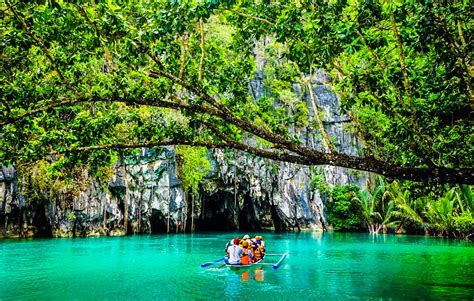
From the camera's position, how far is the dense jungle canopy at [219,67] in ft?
17.5

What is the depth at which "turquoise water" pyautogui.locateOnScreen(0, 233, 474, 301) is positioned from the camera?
901cm

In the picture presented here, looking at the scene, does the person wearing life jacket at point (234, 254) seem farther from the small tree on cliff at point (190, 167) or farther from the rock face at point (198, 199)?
the small tree on cliff at point (190, 167)

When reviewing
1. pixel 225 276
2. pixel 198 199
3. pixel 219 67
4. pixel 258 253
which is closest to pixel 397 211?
pixel 198 199

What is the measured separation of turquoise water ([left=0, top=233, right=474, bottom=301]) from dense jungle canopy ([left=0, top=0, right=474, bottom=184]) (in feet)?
11.2

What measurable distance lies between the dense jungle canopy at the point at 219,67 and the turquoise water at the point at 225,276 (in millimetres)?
3414

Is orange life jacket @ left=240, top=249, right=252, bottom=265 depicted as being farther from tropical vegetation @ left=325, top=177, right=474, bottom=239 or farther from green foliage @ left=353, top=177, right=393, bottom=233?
green foliage @ left=353, top=177, right=393, bottom=233

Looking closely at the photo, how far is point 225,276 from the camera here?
11.2 metres

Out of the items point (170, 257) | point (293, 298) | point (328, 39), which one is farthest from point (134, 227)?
point (328, 39)

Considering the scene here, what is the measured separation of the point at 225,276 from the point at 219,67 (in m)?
5.91

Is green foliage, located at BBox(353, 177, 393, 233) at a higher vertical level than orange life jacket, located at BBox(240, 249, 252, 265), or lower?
higher

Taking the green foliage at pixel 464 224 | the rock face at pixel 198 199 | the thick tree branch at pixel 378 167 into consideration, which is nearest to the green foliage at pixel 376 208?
the rock face at pixel 198 199

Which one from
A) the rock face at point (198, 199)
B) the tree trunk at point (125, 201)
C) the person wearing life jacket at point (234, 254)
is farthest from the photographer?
the tree trunk at point (125, 201)

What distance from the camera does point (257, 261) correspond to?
1359cm

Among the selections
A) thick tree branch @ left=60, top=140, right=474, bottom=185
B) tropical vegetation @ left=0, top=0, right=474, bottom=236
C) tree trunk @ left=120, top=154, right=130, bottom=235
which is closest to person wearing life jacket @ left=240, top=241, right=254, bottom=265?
tropical vegetation @ left=0, top=0, right=474, bottom=236
